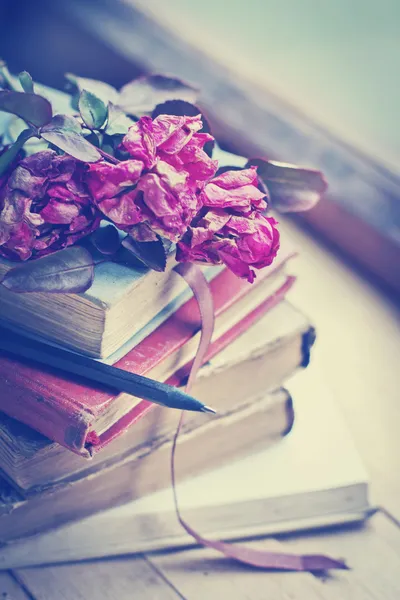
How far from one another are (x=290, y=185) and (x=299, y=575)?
0.35m

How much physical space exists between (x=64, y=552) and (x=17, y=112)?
36 centimetres

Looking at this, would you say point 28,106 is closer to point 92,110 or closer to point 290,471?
point 92,110

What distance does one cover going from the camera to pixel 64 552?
1.78 feet

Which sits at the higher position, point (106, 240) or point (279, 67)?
point (279, 67)

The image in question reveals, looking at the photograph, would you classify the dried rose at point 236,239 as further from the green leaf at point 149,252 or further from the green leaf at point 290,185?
the green leaf at point 290,185

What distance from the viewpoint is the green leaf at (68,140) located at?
0.44 meters

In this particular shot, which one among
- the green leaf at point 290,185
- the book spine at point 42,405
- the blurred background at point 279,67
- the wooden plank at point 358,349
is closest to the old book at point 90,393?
the book spine at point 42,405

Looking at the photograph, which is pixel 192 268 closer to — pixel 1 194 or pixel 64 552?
pixel 1 194

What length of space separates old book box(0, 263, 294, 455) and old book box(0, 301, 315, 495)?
0.07 feet

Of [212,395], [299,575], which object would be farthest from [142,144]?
[299,575]

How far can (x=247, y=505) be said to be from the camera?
0.60 m

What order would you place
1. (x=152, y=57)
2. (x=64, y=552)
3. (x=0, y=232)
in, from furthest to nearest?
1. (x=152, y=57)
2. (x=64, y=552)
3. (x=0, y=232)

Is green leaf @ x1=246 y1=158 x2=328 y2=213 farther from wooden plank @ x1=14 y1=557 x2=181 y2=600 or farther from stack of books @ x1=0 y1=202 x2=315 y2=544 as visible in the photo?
wooden plank @ x1=14 y1=557 x2=181 y2=600

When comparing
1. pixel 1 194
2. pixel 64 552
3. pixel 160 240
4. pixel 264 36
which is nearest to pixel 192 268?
pixel 160 240
